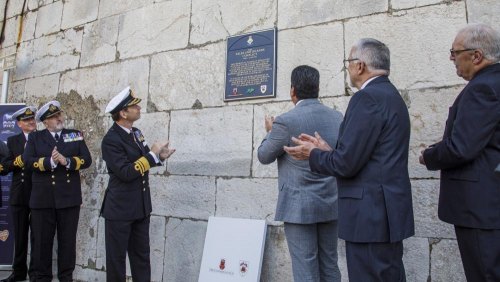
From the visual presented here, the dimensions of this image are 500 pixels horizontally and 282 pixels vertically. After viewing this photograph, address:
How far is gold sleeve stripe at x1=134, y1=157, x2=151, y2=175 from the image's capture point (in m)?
3.59

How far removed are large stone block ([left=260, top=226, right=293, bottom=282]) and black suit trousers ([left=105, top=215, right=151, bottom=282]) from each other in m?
1.01

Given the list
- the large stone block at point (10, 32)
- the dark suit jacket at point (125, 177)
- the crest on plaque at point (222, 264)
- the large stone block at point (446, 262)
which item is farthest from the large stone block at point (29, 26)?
the large stone block at point (446, 262)

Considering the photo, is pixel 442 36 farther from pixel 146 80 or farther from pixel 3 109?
pixel 3 109

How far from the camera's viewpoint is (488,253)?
6.48 ft

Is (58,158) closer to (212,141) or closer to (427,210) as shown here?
(212,141)

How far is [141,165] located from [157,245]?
4.12 ft

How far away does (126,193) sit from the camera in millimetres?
3666

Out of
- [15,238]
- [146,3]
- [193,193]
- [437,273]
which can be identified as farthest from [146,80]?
[437,273]

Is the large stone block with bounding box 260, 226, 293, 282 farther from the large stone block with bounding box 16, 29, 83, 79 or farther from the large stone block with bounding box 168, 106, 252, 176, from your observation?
the large stone block with bounding box 16, 29, 83, 79

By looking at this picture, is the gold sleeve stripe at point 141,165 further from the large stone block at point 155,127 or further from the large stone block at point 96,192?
the large stone block at point 96,192

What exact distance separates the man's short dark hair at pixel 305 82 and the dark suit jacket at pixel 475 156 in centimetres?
92

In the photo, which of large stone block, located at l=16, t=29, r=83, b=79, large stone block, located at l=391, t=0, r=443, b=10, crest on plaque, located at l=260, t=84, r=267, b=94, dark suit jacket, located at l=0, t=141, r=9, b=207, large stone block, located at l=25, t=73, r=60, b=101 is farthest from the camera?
large stone block, located at l=25, t=73, r=60, b=101

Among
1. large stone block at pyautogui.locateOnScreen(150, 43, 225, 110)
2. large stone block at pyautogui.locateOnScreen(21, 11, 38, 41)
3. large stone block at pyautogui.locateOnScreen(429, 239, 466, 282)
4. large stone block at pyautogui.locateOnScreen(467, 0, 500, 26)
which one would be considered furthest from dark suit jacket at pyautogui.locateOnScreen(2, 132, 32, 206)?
large stone block at pyautogui.locateOnScreen(467, 0, 500, 26)

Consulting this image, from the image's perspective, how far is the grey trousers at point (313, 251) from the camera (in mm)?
2664
